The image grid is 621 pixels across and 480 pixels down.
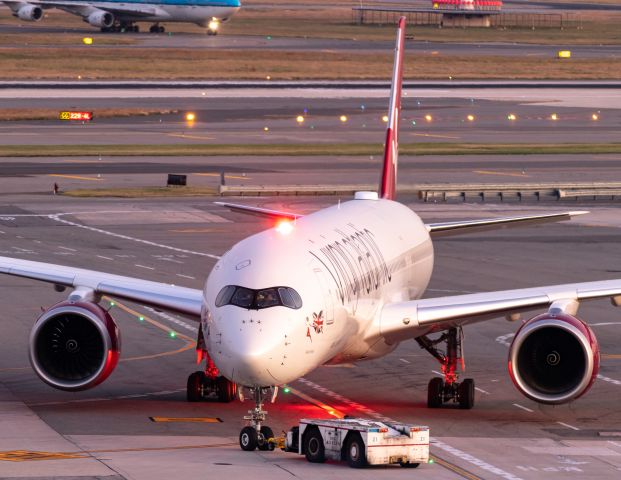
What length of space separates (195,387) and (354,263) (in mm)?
5164

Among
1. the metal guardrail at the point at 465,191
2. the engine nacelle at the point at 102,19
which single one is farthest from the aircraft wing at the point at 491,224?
the engine nacelle at the point at 102,19

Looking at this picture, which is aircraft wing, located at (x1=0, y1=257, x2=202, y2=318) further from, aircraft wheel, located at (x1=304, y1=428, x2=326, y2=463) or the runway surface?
aircraft wheel, located at (x1=304, y1=428, x2=326, y2=463)

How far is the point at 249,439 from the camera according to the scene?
3034cm

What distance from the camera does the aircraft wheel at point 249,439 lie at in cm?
3033

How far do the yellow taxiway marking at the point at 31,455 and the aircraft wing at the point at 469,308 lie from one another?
8.24m

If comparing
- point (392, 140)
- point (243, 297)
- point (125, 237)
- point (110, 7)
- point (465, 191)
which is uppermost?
point (110, 7)

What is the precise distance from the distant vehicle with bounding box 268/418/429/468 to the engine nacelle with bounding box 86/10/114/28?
17160 centimetres

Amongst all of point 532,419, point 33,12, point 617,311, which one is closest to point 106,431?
point 532,419

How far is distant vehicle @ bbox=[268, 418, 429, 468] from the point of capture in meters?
29.2

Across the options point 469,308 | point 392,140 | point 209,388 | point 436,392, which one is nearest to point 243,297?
point 209,388

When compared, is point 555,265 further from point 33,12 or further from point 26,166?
point 33,12

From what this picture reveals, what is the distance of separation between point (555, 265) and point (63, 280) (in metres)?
28.0

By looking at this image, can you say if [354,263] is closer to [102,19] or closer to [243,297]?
[243,297]

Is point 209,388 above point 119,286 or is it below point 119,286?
Answer: below
